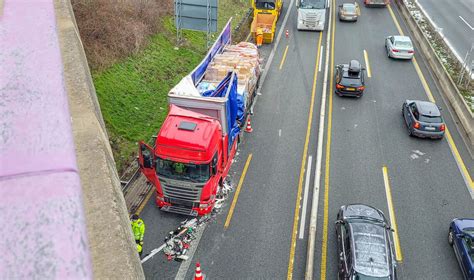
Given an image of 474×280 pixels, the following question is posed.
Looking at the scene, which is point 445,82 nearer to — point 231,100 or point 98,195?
point 231,100

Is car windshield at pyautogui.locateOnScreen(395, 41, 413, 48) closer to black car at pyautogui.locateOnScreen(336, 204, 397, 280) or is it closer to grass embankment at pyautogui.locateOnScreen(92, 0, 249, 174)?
grass embankment at pyautogui.locateOnScreen(92, 0, 249, 174)

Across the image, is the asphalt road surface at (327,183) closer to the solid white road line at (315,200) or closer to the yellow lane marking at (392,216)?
the yellow lane marking at (392,216)

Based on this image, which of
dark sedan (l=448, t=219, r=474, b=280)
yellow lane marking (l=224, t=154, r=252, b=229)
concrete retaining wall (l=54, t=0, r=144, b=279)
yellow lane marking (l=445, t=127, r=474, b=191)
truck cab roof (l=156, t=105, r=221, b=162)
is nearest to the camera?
concrete retaining wall (l=54, t=0, r=144, b=279)

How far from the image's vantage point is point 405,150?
69.6 feet

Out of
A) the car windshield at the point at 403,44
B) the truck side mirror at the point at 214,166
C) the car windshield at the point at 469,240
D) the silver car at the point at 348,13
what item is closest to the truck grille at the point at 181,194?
the truck side mirror at the point at 214,166

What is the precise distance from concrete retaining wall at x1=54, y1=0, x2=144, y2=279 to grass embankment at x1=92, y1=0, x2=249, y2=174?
8.28m

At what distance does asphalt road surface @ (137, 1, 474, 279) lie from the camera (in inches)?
587

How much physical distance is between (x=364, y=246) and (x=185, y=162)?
21.6 feet

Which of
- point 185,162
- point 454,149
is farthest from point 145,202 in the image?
point 454,149


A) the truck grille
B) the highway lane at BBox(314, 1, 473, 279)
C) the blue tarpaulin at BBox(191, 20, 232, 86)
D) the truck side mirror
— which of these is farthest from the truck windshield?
the blue tarpaulin at BBox(191, 20, 232, 86)

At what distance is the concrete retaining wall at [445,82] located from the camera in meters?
22.5

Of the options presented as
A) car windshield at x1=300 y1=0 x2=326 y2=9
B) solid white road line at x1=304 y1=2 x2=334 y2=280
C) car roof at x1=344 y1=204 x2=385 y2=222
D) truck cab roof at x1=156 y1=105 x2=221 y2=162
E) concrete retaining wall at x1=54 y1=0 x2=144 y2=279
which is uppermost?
concrete retaining wall at x1=54 y1=0 x2=144 y2=279

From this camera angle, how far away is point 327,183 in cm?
1867

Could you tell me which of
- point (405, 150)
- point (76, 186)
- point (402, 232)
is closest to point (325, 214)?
point (402, 232)
